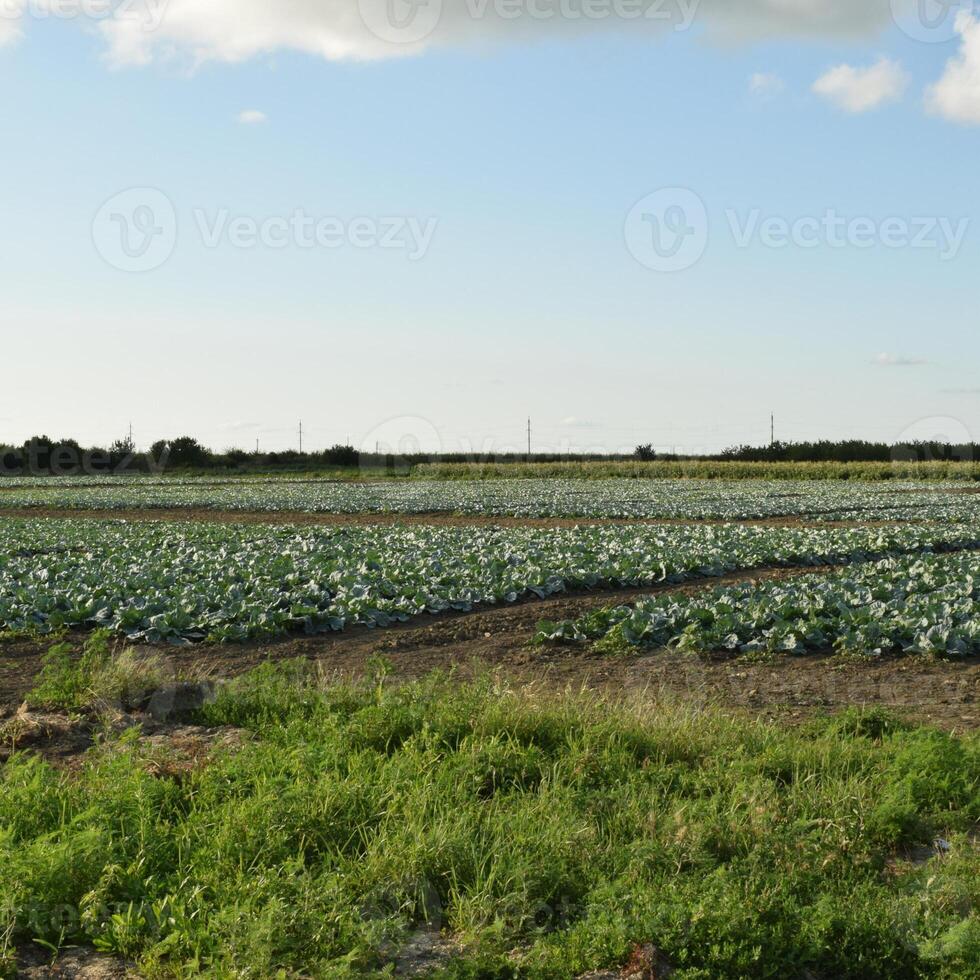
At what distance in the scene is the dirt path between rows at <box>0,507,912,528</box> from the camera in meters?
29.5

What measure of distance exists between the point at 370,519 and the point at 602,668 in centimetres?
2299

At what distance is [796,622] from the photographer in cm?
1136

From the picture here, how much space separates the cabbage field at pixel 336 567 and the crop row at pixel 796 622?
113 inches

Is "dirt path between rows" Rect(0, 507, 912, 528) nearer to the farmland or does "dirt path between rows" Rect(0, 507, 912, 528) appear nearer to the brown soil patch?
the farmland

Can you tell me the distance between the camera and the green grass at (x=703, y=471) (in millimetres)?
62719

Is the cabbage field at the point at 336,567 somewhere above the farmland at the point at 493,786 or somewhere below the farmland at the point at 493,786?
above

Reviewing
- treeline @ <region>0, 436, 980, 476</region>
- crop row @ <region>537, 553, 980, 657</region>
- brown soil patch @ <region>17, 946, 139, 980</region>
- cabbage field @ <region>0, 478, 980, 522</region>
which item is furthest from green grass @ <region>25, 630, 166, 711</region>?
treeline @ <region>0, 436, 980, 476</region>

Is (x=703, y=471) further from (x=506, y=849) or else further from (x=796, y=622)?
(x=506, y=849)

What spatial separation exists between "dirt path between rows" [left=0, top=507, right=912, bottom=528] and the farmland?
16.0 metres

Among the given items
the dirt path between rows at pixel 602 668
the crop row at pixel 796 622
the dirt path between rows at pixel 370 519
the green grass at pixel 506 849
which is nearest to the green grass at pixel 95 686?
the dirt path between rows at pixel 602 668

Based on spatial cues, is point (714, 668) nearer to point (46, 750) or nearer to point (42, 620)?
point (46, 750)

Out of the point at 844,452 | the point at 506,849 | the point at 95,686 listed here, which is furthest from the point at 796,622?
the point at 844,452

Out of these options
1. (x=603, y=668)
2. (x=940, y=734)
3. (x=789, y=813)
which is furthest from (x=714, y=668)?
(x=789, y=813)

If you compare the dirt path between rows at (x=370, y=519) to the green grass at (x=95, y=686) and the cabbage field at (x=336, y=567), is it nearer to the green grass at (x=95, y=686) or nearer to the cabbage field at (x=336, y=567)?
the cabbage field at (x=336, y=567)
